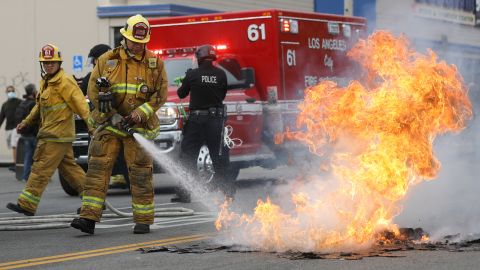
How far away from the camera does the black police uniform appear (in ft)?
44.0

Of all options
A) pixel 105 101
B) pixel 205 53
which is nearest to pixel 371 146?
pixel 105 101

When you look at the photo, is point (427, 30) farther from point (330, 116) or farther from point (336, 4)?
point (336, 4)

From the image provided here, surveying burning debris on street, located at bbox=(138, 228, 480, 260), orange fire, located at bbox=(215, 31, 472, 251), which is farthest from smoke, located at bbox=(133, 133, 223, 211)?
burning debris on street, located at bbox=(138, 228, 480, 260)

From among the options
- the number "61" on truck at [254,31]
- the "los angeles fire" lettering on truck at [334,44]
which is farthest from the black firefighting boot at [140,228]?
the "los angeles fire" lettering on truck at [334,44]

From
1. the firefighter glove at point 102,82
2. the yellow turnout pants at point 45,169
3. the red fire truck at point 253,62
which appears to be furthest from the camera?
the red fire truck at point 253,62

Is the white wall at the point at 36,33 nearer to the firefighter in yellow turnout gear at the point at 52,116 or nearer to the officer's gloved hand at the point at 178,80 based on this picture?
the officer's gloved hand at the point at 178,80

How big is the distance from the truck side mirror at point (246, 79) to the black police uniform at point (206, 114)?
261 cm

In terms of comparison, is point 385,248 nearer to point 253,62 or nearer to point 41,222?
point 41,222

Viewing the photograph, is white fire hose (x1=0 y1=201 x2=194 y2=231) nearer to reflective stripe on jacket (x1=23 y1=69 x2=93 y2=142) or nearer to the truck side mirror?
reflective stripe on jacket (x1=23 y1=69 x2=93 y2=142)

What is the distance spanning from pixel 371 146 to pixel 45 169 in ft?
13.0

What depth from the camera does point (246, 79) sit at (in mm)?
16188

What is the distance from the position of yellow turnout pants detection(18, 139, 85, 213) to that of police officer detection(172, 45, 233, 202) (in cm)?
201

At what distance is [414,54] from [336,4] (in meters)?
18.7

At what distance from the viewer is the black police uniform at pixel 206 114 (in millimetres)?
13406
